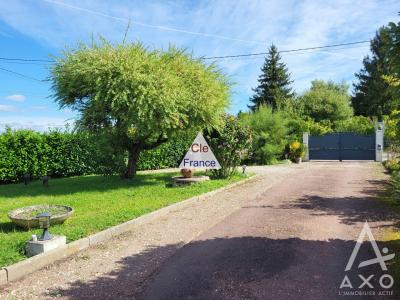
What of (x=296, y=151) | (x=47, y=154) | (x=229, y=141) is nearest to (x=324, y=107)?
(x=296, y=151)

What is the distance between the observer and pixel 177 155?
23.6 meters

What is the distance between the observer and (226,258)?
5699 mm

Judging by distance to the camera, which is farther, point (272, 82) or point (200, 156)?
point (272, 82)

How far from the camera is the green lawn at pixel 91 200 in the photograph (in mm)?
6711

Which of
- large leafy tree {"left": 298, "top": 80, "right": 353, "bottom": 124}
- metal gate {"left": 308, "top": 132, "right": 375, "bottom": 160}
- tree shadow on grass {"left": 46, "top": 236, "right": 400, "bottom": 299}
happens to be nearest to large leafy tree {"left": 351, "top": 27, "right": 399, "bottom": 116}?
large leafy tree {"left": 298, "top": 80, "right": 353, "bottom": 124}

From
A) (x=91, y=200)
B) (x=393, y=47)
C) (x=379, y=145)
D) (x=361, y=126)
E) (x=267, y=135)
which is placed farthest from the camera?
(x=361, y=126)

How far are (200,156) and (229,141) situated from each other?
1422mm

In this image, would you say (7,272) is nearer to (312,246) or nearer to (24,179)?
(312,246)

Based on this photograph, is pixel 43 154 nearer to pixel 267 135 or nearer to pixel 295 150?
pixel 267 135

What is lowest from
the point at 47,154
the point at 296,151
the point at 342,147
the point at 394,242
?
the point at 394,242

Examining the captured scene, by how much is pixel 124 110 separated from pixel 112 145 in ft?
8.24

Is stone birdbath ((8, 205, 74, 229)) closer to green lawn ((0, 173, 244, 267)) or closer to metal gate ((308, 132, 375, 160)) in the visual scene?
green lawn ((0, 173, 244, 267))

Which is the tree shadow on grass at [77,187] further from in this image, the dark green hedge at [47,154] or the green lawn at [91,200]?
the dark green hedge at [47,154]

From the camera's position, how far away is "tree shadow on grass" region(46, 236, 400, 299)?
15.0 feet
